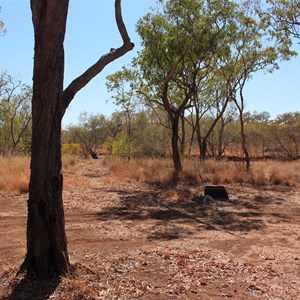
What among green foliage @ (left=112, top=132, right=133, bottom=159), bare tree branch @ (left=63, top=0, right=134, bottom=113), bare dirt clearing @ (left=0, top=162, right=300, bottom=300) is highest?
bare tree branch @ (left=63, top=0, right=134, bottom=113)

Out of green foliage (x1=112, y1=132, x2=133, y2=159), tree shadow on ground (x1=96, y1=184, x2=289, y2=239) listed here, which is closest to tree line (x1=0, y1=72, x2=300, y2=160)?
green foliage (x1=112, y1=132, x2=133, y2=159)

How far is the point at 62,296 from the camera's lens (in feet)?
12.6

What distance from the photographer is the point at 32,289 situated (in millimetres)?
3934

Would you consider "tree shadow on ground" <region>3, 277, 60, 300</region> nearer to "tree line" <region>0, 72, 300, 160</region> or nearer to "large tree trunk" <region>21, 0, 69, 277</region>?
"large tree trunk" <region>21, 0, 69, 277</region>

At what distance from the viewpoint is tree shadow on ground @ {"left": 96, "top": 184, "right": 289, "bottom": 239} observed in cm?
788

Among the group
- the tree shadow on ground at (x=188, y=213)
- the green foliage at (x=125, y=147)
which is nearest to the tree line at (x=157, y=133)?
the green foliage at (x=125, y=147)

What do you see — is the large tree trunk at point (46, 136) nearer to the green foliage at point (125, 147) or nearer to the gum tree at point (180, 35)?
the gum tree at point (180, 35)

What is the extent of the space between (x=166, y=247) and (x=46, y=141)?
284 cm

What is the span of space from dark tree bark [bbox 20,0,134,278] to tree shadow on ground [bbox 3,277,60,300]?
116mm

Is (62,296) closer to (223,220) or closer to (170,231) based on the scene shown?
(170,231)

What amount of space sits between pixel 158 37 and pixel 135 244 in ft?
31.0

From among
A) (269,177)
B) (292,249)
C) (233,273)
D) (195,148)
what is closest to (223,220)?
(292,249)

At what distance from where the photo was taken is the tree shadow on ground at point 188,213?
7880 mm

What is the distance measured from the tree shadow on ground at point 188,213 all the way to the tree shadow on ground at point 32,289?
302 cm
